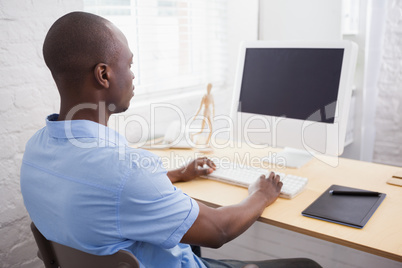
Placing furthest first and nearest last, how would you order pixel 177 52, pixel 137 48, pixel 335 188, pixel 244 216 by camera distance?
pixel 177 52, pixel 137 48, pixel 335 188, pixel 244 216

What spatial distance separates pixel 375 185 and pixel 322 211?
1.17ft

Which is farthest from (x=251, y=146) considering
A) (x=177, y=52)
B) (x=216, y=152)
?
(x=177, y=52)

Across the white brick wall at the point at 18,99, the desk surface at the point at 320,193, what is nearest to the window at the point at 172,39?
the white brick wall at the point at 18,99

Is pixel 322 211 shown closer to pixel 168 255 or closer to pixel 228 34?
pixel 168 255

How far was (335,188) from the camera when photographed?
140 centimetres

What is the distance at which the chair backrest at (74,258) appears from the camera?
81cm

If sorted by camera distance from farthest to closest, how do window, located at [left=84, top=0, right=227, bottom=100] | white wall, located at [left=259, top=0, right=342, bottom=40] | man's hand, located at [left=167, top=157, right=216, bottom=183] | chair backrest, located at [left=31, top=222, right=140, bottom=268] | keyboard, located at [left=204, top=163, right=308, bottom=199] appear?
white wall, located at [left=259, top=0, right=342, bottom=40] → window, located at [left=84, top=0, right=227, bottom=100] → man's hand, located at [left=167, top=157, right=216, bottom=183] → keyboard, located at [left=204, top=163, right=308, bottom=199] → chair backrest, located at [left=31, top=222, right=140, bottom=268]

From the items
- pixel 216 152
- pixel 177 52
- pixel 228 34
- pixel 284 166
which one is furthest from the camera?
pixel 228 34

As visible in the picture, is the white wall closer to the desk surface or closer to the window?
the window

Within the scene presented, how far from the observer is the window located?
2.08m

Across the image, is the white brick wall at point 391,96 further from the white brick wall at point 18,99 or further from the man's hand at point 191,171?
the white brick wall at point 18,99

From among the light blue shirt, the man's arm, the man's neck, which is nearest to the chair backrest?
the light blue shirt

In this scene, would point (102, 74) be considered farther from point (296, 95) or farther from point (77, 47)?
→ point (296, 95)

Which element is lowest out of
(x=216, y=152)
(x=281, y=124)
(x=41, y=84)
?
(x=216, y=152)
